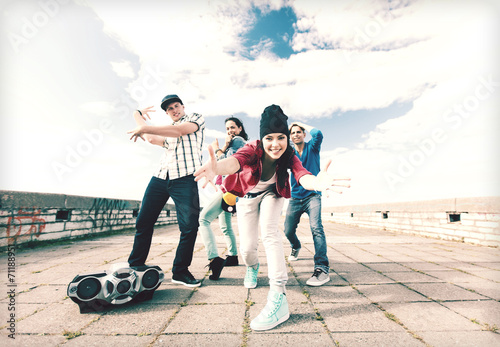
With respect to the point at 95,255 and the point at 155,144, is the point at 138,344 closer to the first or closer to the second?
the point at 155,144

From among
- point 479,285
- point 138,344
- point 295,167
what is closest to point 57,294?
point 138,344

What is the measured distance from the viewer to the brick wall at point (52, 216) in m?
4.60

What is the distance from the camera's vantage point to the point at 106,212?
7.64 meters

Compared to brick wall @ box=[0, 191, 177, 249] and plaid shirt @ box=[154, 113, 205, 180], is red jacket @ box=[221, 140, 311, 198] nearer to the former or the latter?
plaid shirt @ box=[154, 113, 205, 180]

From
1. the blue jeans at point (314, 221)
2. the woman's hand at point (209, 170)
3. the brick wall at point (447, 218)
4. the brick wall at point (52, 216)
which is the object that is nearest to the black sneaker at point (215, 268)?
the blue jeans at point (314, 221)

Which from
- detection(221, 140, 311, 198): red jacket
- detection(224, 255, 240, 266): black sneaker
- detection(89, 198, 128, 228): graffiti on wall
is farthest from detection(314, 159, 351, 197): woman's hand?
detection(89, 198, 128, 228): graffiti on wall

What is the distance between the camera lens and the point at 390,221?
9047 mm

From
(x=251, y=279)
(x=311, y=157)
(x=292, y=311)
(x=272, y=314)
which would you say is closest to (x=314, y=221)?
(x=311, y=157)

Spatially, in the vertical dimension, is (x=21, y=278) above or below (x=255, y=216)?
below

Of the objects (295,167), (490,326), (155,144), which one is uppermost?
(155,144)

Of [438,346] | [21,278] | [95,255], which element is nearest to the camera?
[438,346]

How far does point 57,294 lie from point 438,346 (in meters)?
3.15

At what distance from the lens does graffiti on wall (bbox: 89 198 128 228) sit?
704 centimetres

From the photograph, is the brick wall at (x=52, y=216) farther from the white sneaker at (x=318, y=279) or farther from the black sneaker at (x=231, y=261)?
the white sneaker at (x=318, y=279)
